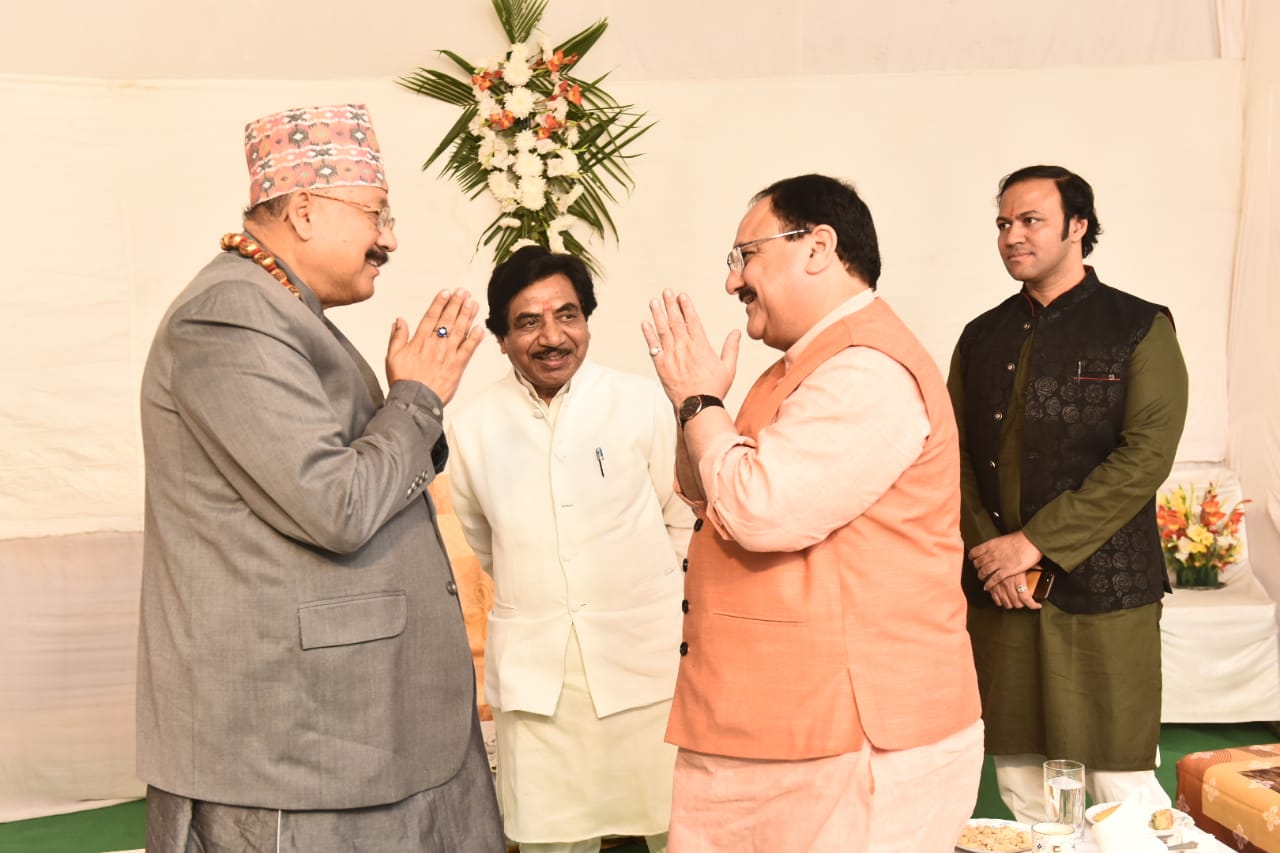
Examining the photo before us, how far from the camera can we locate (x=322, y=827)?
1844 mm

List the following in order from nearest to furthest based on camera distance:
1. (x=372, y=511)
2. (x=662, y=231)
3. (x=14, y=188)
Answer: (x=372, y=511)
(x=14, y=188)
(x=662, y=231)

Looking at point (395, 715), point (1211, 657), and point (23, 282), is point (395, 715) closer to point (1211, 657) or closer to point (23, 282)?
point (23, 282)

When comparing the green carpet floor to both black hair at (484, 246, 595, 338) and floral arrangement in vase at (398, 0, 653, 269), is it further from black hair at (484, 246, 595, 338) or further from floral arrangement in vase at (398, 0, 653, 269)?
floral arrangement in vase at (398, 0, 653, 269)

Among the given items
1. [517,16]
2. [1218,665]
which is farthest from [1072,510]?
[517,16]

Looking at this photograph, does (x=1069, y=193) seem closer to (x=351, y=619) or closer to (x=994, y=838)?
(x=994, y=838)

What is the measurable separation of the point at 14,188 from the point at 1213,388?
467cm

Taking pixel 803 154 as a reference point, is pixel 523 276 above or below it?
below

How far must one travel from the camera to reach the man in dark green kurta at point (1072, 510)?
3029 mm

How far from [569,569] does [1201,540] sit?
298cm

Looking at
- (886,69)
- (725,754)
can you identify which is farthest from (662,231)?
(725,754)

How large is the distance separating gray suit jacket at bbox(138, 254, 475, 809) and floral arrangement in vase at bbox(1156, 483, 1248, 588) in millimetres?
3920

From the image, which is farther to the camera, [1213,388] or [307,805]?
[1213,388]

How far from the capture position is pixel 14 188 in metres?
4.46

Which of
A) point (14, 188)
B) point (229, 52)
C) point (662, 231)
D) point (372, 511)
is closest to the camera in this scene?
point (372, 511)
